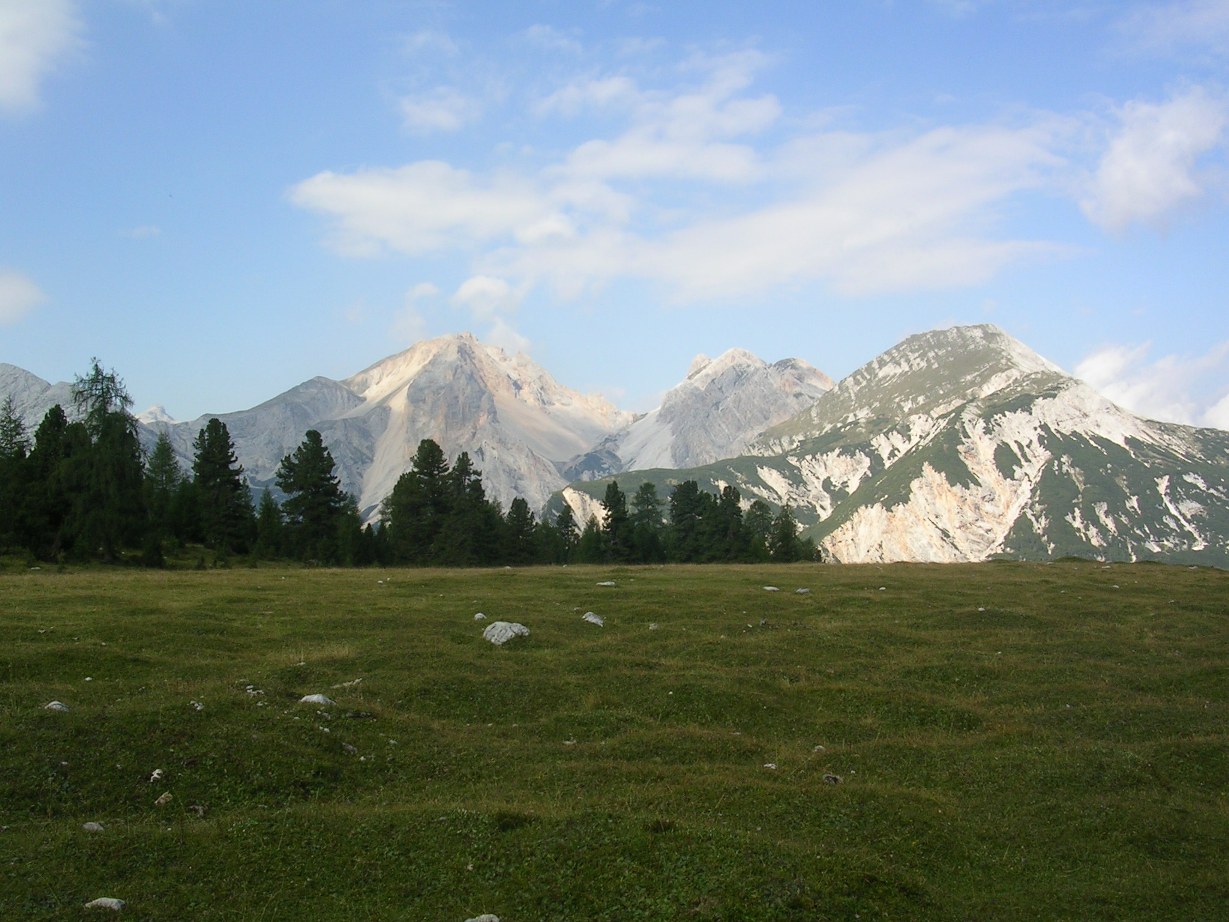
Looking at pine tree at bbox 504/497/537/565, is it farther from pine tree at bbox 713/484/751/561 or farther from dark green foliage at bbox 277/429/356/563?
pine tree at bbox 713/484/751/561

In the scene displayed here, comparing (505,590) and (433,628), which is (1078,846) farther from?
(505,590)

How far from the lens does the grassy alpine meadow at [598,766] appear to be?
15.0 metres

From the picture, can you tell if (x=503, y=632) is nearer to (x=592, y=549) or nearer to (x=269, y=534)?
(x=269, y=534)

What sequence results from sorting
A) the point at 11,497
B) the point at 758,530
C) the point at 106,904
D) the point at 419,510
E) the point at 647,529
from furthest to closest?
the point at 758,530, the point at 647,529, the point at 419,510, the point at 11,497, the point at 106,904

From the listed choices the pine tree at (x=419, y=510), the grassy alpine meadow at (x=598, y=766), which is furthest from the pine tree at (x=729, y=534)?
the grassy alpine meadow at (x=598, y=766)

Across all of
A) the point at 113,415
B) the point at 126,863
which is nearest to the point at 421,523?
the point at 113,415

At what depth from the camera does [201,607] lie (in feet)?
125

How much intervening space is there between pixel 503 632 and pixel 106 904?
22.1 meters

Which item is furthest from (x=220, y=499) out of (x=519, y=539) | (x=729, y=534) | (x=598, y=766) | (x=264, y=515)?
(x=598, y=766)

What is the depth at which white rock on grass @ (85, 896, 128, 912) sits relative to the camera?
13319 millimetres

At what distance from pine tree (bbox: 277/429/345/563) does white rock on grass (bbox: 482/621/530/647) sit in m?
53.1

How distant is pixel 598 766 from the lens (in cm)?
2152

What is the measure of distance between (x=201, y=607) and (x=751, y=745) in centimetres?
2662

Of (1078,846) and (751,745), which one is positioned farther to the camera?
(751,745)
